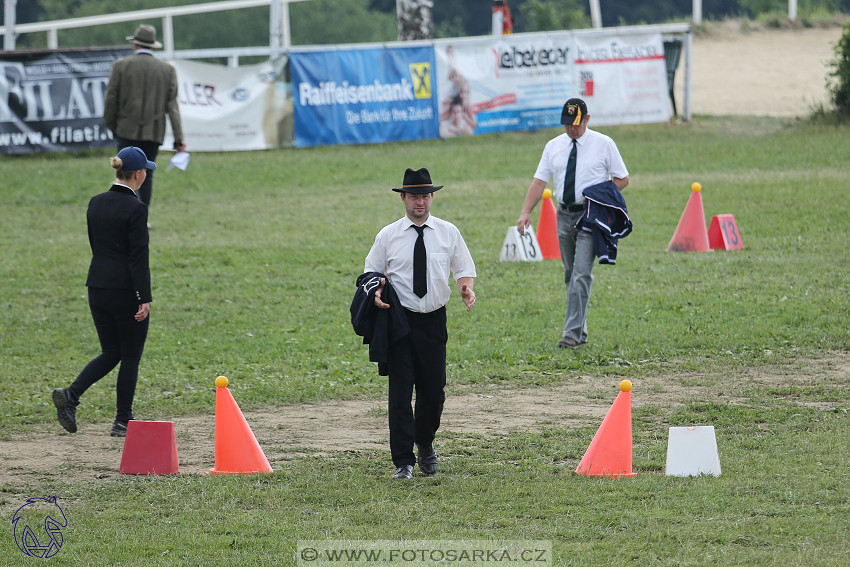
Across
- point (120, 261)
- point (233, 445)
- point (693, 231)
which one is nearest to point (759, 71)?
point (693, 231)

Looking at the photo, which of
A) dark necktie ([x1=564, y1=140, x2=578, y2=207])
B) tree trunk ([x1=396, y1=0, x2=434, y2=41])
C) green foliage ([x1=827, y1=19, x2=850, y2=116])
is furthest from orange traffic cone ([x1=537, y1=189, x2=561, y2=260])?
tree trunk ([x1=396, y1=0, x2=434, y2=41])

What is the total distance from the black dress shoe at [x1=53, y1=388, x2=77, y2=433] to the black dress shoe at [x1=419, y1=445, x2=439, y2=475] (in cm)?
258

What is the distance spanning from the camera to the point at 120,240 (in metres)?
7.91

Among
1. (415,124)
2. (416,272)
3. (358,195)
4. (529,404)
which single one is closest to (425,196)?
(416,272)

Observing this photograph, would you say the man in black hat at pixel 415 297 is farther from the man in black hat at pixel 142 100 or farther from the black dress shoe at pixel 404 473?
Answer: the man in black hat at pixel 142 100

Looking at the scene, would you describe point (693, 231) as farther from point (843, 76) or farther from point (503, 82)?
point (843, 76)

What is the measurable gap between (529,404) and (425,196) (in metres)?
2.64

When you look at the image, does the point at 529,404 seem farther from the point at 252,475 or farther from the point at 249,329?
the point at 249,329

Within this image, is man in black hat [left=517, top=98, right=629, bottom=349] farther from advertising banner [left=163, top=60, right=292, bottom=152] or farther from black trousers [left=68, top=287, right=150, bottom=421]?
advertising banner [left=163, top=60, right=292, bottom=152]

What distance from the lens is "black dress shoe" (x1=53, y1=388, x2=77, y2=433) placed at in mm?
8047

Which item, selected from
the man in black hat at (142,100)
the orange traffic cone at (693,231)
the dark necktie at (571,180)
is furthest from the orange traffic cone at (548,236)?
the man in black hat at (142,100)

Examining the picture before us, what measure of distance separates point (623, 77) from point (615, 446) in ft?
61.1

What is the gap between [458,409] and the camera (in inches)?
353

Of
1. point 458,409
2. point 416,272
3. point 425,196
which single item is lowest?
point 458,409
